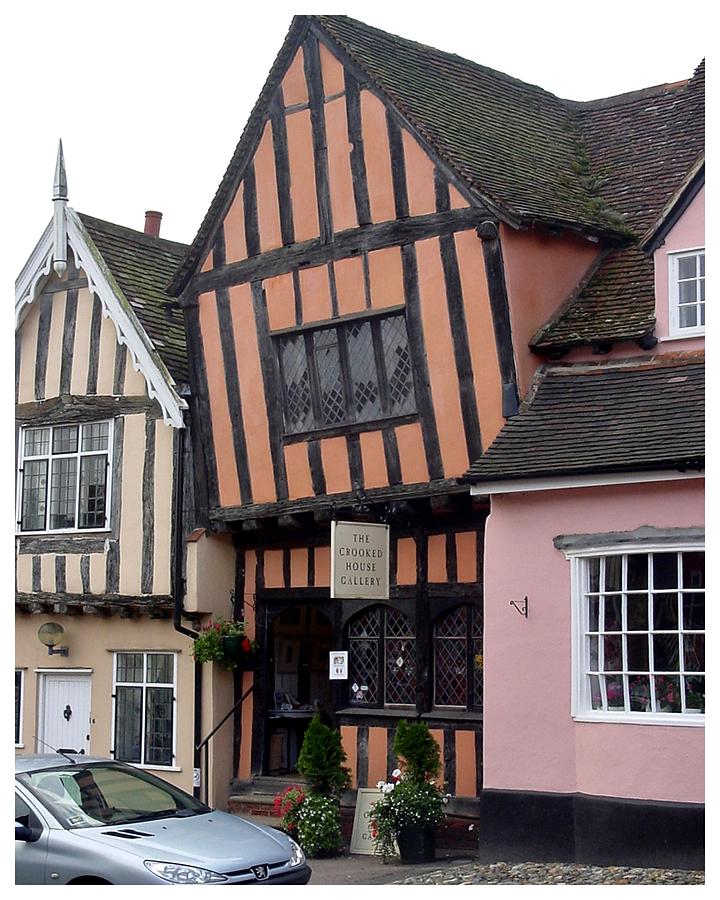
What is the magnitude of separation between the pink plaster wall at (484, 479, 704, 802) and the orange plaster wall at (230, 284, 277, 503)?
419 cm

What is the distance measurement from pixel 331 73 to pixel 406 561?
5742 mm

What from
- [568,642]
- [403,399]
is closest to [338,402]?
[403,399]

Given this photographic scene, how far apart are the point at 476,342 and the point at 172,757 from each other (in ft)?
22.2

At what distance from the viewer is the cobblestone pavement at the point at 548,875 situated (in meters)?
11.7

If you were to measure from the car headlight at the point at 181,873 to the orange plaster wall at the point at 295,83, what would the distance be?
32.2 feet

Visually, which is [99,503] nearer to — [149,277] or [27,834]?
[149,277]

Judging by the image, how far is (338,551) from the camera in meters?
15.0

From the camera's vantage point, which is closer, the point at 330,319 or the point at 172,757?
the point at 330,319

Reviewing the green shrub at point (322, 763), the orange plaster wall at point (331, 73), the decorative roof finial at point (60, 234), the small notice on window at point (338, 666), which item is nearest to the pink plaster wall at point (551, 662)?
the green shrub at point (322, 763)

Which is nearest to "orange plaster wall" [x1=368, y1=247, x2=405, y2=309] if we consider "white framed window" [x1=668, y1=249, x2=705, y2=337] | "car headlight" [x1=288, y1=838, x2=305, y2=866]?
"white framed window" [x1=668, y1=249, x2=705, y2=337]

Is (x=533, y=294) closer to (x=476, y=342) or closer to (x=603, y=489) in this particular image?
(x=476, y=342)

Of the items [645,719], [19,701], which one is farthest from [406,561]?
[19,701]

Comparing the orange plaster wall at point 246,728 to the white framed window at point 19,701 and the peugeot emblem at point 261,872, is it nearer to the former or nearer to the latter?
the white framed window at point 19,701

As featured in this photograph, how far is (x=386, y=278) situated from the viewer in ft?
51.7
